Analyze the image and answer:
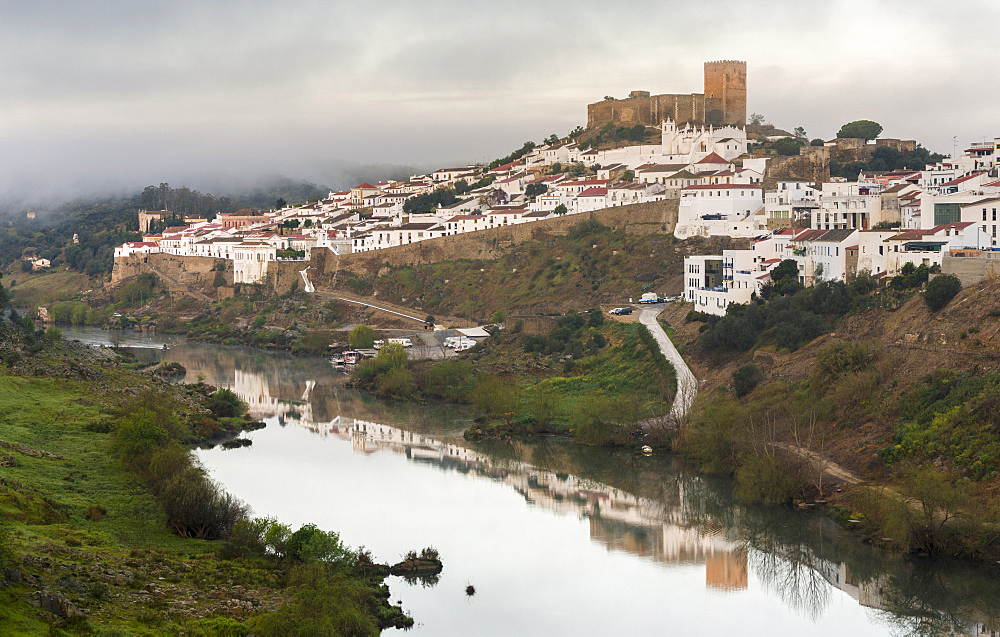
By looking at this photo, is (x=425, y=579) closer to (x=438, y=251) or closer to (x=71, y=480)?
(x=71, y=480)

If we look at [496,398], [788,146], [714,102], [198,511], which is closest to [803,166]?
[788,146]

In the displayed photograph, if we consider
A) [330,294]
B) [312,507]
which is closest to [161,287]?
[330,294]

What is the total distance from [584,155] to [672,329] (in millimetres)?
21940

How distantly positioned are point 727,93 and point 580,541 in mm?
34935

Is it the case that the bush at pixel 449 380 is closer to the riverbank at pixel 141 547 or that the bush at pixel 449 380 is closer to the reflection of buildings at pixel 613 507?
the reflection of buildings at pixel 613 507

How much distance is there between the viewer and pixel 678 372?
81.4 ft

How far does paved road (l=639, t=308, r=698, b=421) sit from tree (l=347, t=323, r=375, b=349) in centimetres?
991

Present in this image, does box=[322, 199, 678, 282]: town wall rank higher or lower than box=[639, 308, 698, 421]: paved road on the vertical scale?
higher

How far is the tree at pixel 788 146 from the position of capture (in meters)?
41.0

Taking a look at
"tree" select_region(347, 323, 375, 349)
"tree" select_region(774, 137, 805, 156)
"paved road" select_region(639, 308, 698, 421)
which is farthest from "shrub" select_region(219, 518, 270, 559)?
"tree" select_region(774, 137, 805, 156)

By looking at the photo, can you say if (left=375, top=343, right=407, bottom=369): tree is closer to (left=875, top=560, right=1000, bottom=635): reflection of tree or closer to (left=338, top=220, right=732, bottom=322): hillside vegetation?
(left=338, top=220, right=732, bottom=322): hillside vegetation

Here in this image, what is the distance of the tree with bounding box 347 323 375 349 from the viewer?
3603 centimetres

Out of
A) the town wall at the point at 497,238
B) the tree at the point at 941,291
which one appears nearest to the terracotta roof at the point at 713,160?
the town wall at the point at 497,238

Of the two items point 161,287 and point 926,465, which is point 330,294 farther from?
point 926,465
